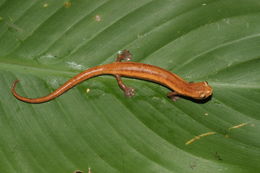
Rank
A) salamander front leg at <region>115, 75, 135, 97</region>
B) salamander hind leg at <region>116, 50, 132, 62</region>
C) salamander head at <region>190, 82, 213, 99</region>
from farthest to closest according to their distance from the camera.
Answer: salamander hind leg at <region>116, 50, 132, 62</region> → salamander front leg at <region>115, 75, 135, 97</region> → salamander head at <region>190, 82, 213, 99</region>

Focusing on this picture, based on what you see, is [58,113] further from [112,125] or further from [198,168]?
[198,168]

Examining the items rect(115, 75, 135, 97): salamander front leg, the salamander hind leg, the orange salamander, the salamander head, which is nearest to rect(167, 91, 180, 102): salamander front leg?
the orange salamander

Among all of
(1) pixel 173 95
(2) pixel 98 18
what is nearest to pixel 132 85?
(1) pixel 173 95

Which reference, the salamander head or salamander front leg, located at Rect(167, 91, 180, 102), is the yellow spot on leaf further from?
the salamander head

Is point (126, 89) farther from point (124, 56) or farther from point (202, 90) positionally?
point (202, 90)

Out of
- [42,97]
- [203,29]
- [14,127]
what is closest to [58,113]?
[42,97]

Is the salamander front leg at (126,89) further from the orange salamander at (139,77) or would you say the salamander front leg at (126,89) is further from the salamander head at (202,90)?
the salamander head at (202,90)

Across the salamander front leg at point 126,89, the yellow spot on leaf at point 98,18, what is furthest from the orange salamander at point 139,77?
the yellow spot on leaf at point 98,18
